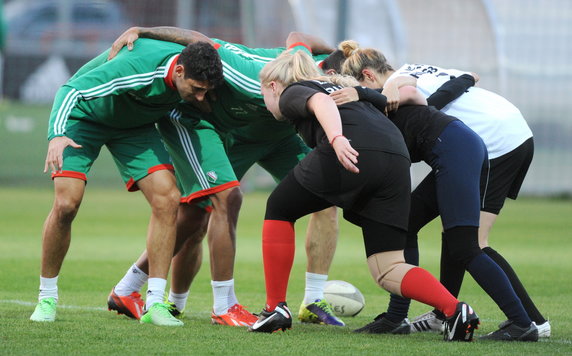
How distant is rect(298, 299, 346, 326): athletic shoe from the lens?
7.39 meters

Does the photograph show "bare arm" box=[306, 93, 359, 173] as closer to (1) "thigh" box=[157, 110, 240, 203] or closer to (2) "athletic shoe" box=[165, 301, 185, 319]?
(1) "thigh" box=[157, 110, 240, 203]

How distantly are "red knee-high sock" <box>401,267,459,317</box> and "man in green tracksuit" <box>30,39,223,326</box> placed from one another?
173 centimetres

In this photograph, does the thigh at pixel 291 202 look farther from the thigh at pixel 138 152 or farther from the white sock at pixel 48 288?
the white sock at pixel 48 288

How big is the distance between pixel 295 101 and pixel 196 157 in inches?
59.3

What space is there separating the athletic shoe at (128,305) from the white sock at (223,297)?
0.64m

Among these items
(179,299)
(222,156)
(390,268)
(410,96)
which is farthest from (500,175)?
(179,299)

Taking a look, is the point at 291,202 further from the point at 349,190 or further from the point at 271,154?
the point at 271,154

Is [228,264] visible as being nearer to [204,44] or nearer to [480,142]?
[204,44]

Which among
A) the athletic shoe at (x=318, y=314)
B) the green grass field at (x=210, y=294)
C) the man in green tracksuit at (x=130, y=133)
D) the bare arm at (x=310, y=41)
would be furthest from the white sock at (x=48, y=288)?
the bare arm at (x=310, y=41)

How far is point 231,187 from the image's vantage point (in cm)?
735

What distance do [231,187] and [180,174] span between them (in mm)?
638

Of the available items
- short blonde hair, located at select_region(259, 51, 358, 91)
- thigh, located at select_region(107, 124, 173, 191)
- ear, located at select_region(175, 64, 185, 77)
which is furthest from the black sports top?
thigh, located at select_region(107, 124, 173, 191)

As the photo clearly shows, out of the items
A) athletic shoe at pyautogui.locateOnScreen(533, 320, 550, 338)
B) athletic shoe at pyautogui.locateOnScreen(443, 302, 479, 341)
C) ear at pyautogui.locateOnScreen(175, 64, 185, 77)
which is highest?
ear at pyautogui.locateOnScreen(175, 64, 185, 77)

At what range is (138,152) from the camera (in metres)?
7.52
